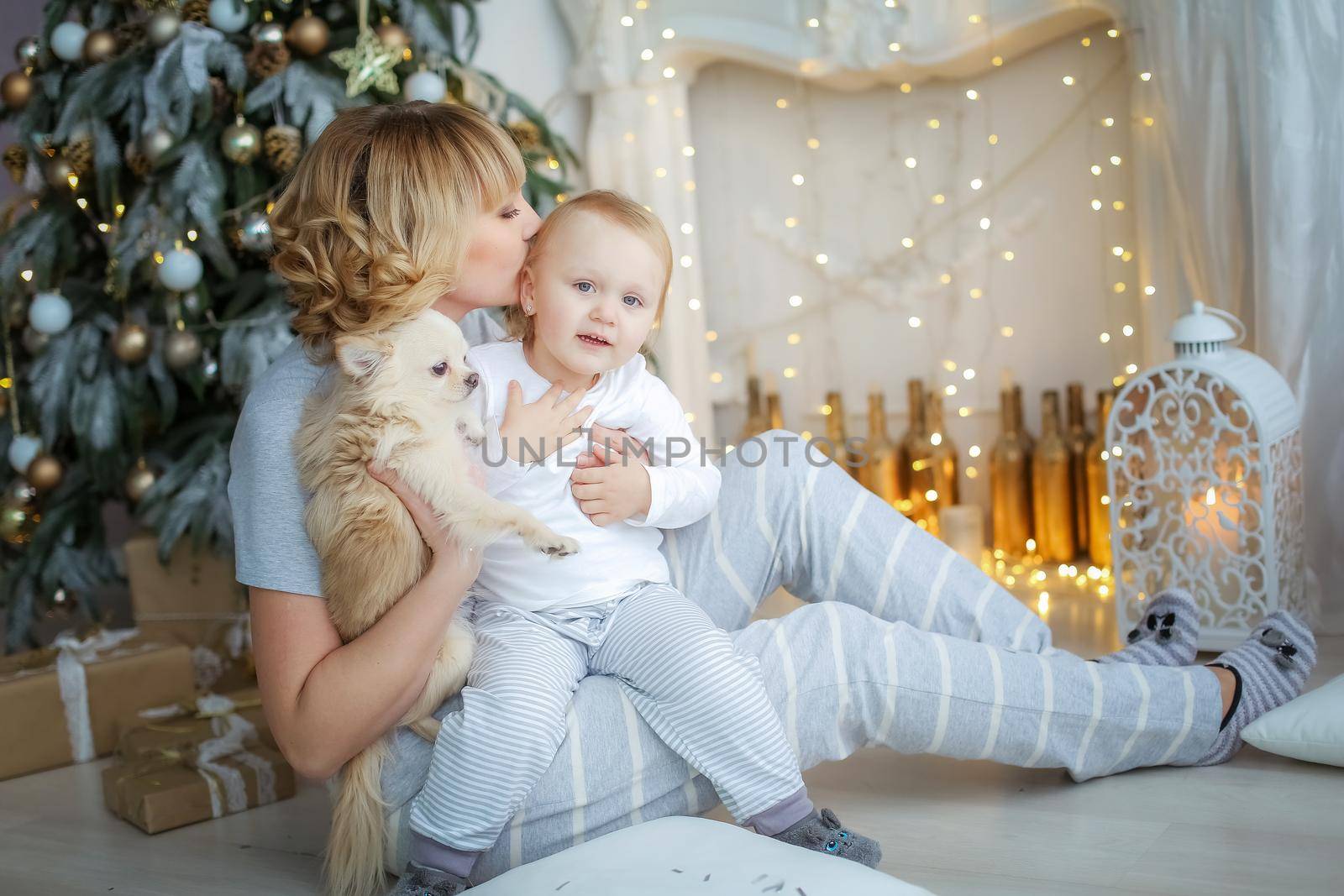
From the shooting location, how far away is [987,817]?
154 centimetres

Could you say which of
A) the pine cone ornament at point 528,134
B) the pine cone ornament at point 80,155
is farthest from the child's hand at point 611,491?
the pine cone ornament at point 80,155

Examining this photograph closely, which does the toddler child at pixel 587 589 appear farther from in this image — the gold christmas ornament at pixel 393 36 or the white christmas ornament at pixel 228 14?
the white christmas ornament at pixel 228 14

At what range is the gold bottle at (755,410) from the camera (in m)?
3.33

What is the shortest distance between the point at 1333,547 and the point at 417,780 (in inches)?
68.9

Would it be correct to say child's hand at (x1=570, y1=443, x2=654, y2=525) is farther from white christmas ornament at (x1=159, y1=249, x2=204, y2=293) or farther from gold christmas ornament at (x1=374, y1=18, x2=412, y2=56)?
Result: gold christmas ornament at (x1=374, y1=18, x2=412, y2=56)

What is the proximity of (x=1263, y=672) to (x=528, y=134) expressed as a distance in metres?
1.79

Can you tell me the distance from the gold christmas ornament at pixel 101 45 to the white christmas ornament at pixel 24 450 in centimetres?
80

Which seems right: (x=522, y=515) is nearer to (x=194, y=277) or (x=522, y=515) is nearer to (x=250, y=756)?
(x=250, y=756)

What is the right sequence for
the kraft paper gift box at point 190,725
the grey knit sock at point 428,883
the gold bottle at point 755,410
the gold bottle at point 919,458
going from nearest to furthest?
the grey knit sock at point 428,883 < the kraft paper gift box at point 190,725 < the gold bottle at point 919,458 < the gold bottle at point 755,410

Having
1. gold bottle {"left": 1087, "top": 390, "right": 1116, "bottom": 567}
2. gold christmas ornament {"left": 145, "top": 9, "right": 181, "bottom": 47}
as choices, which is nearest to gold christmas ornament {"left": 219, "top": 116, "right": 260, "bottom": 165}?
gold christmas ornament {"left": 145, "top": 9, "right": 181, "bottom": 47}

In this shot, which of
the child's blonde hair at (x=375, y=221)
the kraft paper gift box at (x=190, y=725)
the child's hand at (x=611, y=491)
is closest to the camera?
the child's blonde hair at (x=375, y=221)

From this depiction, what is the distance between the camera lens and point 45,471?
8.25 ft

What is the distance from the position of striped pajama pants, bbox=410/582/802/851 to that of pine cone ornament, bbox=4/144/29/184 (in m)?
1.78

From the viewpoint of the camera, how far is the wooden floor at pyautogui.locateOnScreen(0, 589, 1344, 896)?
136 cm
